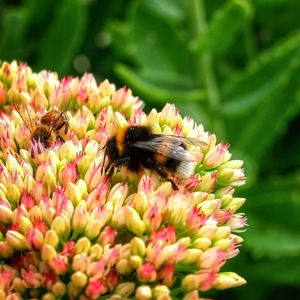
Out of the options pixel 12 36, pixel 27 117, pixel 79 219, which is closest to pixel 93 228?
pixel 79 219

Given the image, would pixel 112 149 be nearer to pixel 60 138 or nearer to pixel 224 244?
pixel 60 138

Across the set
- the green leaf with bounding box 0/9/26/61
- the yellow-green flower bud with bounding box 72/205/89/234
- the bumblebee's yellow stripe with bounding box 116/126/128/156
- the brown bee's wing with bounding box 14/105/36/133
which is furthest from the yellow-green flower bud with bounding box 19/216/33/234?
the green leaf with bounding box 0/9/26/61

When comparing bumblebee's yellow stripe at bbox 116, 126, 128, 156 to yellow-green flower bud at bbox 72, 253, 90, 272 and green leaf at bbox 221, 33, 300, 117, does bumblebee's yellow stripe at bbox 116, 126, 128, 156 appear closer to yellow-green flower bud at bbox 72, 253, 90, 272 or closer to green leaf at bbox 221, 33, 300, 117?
yellow-green flower bud at bbox 72, 253, 90, 272

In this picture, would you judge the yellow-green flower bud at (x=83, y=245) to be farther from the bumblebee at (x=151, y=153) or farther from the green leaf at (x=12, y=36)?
the green leaf at (x=12, y=36)

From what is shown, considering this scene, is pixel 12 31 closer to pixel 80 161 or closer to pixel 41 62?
pixel 41 62

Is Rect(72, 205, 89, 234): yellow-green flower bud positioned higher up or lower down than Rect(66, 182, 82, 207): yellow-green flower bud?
lower down

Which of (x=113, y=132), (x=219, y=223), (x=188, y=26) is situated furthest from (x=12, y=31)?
(x=219, y=223)

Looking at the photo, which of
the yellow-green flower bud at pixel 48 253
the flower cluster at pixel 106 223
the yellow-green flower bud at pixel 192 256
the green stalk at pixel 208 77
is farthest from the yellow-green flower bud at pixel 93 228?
the green stalk at pixel 208 77
